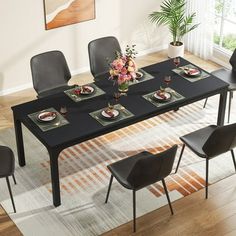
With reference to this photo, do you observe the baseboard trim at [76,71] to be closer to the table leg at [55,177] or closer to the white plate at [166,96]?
the white plate at [166,96]

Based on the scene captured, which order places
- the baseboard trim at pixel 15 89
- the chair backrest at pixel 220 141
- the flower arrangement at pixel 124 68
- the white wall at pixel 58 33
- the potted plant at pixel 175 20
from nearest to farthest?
the chair backrest at pixel 220 141
the flower arrangement at pixel 124 68
the white wall at pixel 58 33
the baseboard trim at pixel 15 89
the potted plant at pixel 175 20

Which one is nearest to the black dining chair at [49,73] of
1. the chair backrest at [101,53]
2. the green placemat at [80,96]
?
the chair backrest at [101,53]

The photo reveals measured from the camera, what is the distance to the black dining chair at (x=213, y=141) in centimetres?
532

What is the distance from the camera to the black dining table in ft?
17.5

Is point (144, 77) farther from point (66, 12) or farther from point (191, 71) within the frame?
point (66, 12)

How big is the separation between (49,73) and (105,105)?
1.13m

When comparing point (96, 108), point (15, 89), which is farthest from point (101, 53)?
point (15, 89)

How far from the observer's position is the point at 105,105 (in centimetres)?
586

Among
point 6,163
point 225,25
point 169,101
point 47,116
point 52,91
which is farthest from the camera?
point 225,25

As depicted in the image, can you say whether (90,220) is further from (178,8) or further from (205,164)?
(178,8)

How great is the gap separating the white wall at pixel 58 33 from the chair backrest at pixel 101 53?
935 mm

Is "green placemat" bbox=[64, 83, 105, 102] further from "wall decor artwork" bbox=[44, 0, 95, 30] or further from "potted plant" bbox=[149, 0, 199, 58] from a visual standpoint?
"potted plant" bbox=[149, 0, 199, 58]

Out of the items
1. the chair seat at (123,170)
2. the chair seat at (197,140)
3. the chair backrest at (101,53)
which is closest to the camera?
the chair seat at (123,170)

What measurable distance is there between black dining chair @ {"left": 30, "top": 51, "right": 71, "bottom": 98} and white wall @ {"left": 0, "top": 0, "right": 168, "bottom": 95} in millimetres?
904
